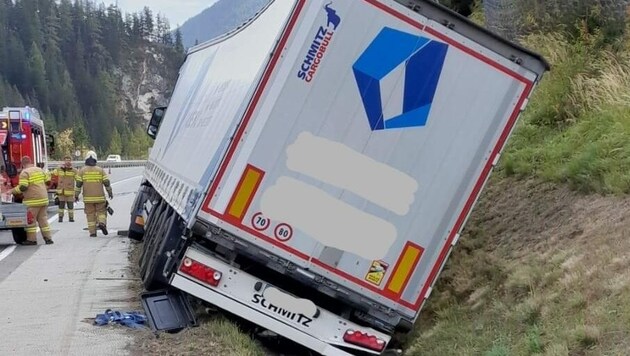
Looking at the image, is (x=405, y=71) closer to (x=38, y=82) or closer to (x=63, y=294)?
(x=63, y=294)

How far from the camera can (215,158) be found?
6480mm

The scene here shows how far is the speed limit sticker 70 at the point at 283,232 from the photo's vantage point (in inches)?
242

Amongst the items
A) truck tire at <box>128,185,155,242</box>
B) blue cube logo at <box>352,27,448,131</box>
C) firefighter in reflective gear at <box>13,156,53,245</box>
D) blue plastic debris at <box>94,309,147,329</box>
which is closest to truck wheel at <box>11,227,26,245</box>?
firefighter in reflective gear at <box>13,156,53,245</box>

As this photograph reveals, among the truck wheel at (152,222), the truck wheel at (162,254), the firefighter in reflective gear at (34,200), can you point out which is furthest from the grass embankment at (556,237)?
the firefighter in reflective gear at (34,200)

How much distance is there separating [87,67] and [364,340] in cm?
14599

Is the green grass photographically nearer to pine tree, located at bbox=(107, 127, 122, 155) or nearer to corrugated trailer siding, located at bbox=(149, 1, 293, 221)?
corrugated trailer siding, located at bbox=(149, 1, 293, 221)

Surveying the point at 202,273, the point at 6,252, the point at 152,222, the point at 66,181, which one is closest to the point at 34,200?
the point at 6,252

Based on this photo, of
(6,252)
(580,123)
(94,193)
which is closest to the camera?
(580,123)

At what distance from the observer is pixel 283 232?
6152 millimetres

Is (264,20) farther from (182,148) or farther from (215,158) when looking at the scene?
(182,148)

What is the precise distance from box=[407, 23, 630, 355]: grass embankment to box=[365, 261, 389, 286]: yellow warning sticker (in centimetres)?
99

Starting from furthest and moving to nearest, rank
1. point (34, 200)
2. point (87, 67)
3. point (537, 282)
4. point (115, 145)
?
point (87, 67), point (115, 145), point (34, 200), point (537, 282)

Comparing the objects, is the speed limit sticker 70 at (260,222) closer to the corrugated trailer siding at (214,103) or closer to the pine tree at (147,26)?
the corrugated trailer siding at (214,103)

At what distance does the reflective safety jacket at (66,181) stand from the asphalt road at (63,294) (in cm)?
370
